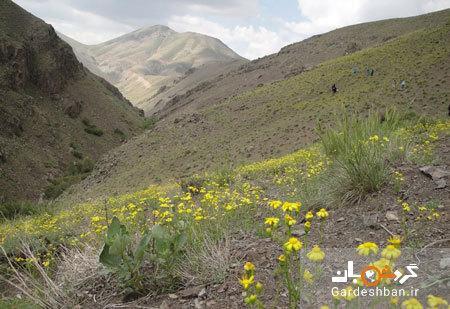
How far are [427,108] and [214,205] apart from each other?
2172 cm

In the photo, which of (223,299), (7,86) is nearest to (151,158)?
(7,86)

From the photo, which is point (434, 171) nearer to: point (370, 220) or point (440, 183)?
point (440, 183)

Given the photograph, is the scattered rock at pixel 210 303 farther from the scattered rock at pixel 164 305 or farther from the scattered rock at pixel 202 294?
the scattered rock at pixel 164 305

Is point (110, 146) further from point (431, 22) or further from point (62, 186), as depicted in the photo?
point (431, 22)

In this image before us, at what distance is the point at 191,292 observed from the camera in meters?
3.53

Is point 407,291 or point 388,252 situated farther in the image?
point 407,291

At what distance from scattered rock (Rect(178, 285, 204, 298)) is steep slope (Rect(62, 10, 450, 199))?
1805cm

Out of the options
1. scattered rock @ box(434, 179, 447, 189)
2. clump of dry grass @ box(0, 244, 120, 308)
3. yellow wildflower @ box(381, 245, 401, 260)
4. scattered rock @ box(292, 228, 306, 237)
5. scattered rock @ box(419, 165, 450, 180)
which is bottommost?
clump of dry grass @ box(0, 244, 120, 308)

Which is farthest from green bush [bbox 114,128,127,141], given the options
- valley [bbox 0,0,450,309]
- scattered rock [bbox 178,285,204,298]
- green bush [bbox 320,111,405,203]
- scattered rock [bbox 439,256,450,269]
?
scattered rock [bbox 439,256,450,269]

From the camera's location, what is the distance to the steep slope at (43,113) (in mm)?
31328

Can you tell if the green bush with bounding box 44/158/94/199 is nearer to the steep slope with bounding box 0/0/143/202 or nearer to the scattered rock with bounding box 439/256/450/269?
the steep slope with bounding box 0/0/143/202

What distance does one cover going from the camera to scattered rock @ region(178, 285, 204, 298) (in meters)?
3.50

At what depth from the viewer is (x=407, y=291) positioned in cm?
283

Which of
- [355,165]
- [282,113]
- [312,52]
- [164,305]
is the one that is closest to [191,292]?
[164,305]
